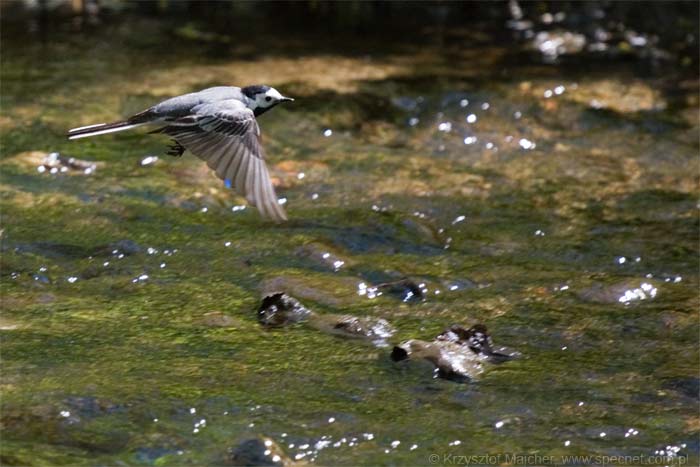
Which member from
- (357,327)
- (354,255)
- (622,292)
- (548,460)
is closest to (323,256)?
(354,255)

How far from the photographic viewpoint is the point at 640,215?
307 inches

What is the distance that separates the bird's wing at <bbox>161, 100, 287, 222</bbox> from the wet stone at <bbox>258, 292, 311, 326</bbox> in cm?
38

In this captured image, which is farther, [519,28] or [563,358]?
[519,28]

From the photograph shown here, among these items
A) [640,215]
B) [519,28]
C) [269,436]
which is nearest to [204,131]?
[269,436]

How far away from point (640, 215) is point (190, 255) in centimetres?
288

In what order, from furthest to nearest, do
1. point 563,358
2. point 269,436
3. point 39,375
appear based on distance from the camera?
point 563,358, point 39,375, point 269,436

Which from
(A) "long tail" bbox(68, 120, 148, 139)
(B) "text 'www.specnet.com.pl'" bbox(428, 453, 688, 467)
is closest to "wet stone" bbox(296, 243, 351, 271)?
(A) "long tail" bbox(68, 120, 148, 139)

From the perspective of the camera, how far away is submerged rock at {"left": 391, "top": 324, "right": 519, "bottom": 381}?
5.31 m

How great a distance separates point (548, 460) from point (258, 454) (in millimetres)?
1074

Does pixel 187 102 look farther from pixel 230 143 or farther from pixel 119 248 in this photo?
pixel 119 248

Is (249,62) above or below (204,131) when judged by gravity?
below

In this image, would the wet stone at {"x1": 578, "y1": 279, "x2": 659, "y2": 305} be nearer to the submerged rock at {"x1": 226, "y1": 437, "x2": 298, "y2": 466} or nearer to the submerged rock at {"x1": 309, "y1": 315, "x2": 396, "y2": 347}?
the submerged rock at {"x1": 309, "y1": 315, "x2": 396, "y2": 347}

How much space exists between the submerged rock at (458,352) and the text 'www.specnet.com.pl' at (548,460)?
0.70 metres

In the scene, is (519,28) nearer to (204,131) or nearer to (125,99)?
(125,99)
